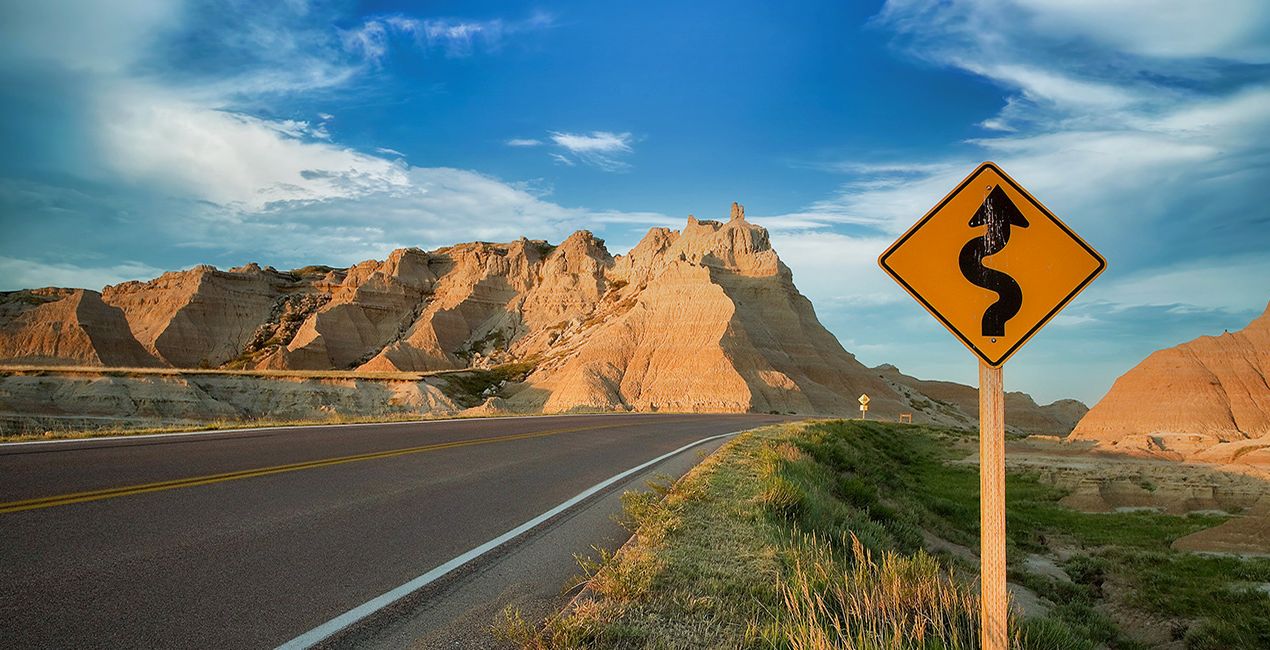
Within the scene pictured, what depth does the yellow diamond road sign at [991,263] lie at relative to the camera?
3977mm

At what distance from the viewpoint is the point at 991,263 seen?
409 cm

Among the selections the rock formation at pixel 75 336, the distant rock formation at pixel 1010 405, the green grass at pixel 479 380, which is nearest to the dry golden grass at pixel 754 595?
the green grass at pixel 479 380

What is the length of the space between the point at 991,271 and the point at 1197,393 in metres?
70.9

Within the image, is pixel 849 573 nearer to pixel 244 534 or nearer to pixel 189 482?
pixel 244 534

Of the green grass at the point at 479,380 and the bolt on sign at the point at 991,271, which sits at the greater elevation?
the bolt on sign at the point at 991,271

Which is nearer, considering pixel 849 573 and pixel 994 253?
pixel 994 253

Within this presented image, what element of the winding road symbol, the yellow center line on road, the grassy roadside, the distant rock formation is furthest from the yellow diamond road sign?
the distant rock formation

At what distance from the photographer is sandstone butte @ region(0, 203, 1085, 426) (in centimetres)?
6825

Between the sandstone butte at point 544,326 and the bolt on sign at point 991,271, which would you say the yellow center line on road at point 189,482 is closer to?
the bolt on sign at point 991,271

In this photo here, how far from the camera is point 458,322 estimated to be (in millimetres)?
111625

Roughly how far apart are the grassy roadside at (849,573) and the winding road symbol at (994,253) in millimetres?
1880

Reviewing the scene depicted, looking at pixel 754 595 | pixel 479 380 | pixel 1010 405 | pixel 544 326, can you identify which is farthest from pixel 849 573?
pixel 1010 405

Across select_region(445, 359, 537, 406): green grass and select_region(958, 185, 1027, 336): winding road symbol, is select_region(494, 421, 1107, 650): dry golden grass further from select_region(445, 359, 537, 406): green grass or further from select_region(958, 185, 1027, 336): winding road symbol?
select_region(445, 359, 537, 406): green grass

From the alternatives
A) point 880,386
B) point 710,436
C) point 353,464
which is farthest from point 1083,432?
point 353,464
